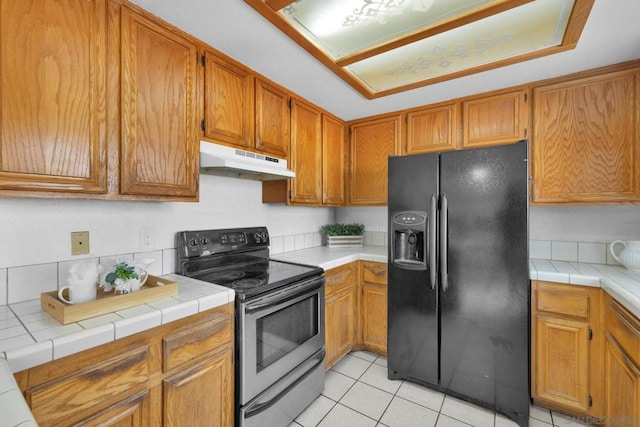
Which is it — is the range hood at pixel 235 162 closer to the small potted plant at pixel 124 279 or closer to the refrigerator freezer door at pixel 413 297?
the small potted plant at pixel 124 279

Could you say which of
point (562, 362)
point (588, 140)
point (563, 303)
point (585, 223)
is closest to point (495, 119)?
point (588, 140)

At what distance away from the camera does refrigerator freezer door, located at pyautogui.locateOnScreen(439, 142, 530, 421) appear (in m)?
1.76

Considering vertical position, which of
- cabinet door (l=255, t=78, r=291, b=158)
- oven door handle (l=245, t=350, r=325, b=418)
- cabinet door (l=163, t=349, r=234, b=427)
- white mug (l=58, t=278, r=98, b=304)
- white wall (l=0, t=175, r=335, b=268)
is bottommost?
oven door handle (l=245, t=350, r=325, b=418)

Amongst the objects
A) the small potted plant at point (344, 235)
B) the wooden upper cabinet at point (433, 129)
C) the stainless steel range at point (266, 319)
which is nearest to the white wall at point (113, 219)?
the stainless steel range at point (266, 319)

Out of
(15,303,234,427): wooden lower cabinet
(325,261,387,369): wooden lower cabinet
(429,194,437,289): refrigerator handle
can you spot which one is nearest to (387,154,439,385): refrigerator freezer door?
(429,194,437,289): refrigerator handle

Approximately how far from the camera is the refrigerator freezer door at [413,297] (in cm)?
201

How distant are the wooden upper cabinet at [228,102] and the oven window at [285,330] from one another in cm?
110

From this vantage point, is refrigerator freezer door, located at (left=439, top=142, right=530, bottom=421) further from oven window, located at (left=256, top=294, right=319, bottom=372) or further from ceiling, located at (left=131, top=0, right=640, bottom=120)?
oven window, located at (left=256, top=294, right=319, bottom=372)

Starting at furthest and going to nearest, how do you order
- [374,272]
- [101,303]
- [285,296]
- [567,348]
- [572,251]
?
[374,272] < [572,251] < [567,348] < [285,296] < [101,303]

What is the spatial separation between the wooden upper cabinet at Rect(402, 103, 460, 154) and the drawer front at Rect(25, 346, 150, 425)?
96.4 inches

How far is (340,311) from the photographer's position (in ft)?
7.74

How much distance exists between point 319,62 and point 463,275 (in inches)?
65.6

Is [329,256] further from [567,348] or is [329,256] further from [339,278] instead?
[567,348]

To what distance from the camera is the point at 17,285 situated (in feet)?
4.13
